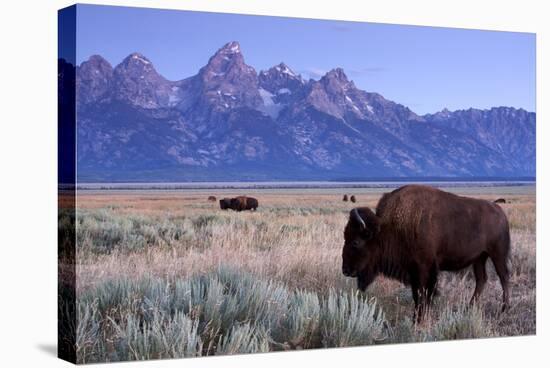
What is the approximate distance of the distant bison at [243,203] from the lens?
14906mm

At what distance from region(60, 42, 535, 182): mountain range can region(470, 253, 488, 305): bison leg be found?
1.28 m

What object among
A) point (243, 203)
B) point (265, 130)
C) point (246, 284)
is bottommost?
point (246, 284)

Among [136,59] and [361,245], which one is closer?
[136,59]

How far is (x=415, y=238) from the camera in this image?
584 inches

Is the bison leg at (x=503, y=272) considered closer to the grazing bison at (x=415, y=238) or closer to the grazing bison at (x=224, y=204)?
the grazing bison at (x=415, y=238)

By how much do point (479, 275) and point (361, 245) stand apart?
2089 millimetres

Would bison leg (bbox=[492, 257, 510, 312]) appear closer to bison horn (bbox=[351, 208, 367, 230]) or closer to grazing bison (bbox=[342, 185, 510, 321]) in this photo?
grazing bison (bbox=[342, 185, 510, 321])

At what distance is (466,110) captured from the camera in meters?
16.3

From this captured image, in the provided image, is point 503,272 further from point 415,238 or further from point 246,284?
point 246,284

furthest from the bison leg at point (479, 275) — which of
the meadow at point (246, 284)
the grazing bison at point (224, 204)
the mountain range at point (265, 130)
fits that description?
the grazing bison at point (224, 204)

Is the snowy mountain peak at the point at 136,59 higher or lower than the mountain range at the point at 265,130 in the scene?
higher

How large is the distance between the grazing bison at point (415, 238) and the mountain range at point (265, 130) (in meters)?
0.86

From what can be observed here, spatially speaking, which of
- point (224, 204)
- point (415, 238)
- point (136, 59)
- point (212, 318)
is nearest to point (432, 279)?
point (415, 238)

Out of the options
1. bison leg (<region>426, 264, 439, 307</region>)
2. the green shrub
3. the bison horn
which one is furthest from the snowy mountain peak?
bison leg (<region>426, 264, 439, 307</region>)
